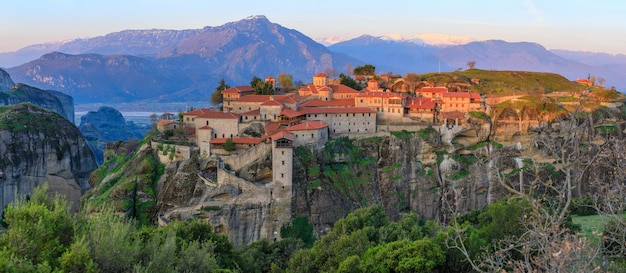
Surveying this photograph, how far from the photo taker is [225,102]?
5900 centimetres

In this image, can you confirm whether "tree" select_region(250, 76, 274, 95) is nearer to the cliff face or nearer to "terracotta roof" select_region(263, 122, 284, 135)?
"terracotta roof" select_region(263, 122, 284, 135)

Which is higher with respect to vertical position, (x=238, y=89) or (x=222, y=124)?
(x=238, y=89)

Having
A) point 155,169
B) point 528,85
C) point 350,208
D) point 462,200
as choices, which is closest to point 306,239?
point 350,208

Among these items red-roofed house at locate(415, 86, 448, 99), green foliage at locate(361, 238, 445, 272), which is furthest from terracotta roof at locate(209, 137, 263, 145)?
green foliage at locate(361, 238, 445, 272)

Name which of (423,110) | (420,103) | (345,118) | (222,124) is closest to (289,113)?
(345,118)

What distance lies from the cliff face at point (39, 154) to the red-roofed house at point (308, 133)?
28.8 meters

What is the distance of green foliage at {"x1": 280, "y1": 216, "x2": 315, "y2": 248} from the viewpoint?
44.8 m

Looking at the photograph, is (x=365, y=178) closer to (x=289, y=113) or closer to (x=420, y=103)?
(x=289, y=113)

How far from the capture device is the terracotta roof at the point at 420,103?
55594 millimetres

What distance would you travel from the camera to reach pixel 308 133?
47.9 meters

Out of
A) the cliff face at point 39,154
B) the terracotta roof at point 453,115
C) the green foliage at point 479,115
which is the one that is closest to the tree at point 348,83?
the terracotta roof at point 453,115

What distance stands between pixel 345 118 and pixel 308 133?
6277 millimetres

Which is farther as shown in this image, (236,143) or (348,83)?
(348,83)

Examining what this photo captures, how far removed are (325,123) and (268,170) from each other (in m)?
8.45
